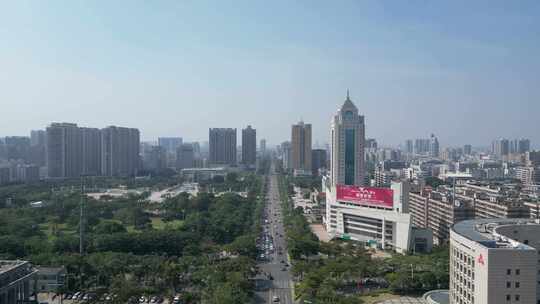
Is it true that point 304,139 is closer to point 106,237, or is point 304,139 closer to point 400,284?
point 106,237

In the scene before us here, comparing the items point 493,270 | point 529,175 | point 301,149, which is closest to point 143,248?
point 493,270

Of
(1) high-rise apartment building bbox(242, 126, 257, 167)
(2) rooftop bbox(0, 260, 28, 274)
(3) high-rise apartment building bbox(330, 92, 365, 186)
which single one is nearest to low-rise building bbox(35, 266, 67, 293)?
(2) rooftop bbox(0, 260, 28, 274)

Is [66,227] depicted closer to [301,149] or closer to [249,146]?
[301,149]

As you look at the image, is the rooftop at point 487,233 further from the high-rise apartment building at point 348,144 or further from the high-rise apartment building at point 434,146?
the high-rise apartment building at point 434,146

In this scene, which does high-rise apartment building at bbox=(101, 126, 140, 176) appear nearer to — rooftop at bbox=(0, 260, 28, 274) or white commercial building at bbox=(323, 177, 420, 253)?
white commercial building at bbox=(323, 177, 420, 253)

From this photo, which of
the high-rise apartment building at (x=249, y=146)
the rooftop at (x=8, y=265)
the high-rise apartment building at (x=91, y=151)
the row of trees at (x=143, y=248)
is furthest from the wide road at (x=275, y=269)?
the high-rise apartment building at (x=249, y=146)

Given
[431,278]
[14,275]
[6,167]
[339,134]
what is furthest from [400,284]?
[6,167]
